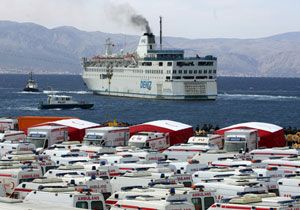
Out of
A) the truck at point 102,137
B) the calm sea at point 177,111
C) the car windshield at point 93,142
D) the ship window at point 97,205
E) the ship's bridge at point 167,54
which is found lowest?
the ship window at point 97,205

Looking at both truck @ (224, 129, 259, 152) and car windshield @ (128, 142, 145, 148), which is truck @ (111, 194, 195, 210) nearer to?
car windshield @ (128, 142, 145, 148)

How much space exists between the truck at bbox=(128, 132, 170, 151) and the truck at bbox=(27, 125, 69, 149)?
14.2 feet

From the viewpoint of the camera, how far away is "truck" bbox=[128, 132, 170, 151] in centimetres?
5210

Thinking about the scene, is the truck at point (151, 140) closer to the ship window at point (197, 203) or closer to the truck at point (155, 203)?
the ship window at point (197, 203)

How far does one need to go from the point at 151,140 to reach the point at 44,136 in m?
5.96

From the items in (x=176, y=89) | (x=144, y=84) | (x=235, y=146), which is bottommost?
(x=235, y=146)

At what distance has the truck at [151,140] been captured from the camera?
171 feet

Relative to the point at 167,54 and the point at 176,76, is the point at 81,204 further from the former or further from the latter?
the point at 167,54

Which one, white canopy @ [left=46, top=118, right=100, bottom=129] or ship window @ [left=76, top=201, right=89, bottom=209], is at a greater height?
white canopy @ [left=46, top=118, right=100, bottom=129]

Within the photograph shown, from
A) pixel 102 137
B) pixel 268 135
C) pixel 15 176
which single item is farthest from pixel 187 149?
pixel 15 176

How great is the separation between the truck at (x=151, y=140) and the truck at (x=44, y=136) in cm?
432

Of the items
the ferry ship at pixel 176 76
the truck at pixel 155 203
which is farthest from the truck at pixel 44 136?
the ferry ship at pixel 176 76

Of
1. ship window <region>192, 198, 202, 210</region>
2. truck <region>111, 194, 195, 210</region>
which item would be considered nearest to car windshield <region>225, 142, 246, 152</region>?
ship window <region>192, 198, 202, 210</region>

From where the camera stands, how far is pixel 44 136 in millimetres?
53188
